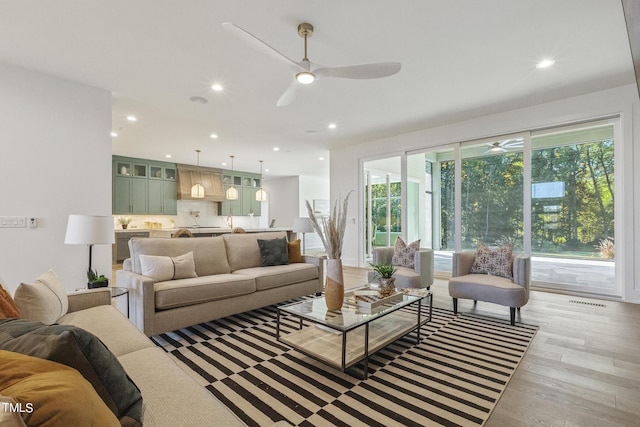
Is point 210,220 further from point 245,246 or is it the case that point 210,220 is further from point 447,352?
point 447,352

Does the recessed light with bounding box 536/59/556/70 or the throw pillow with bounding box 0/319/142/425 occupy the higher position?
the recessed light with bounding box 536/59/556/70

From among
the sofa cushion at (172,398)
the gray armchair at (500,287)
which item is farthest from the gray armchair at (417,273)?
the sofa cushion at (172,398)

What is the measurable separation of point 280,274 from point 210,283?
0.89 m

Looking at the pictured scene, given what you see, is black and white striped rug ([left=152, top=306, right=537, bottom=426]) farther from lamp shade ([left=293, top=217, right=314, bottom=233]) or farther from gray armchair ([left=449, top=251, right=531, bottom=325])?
lamp shade ([left=293, top=217, right=314, bottom=233])

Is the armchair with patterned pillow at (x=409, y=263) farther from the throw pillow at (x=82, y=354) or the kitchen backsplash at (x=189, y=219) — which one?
the kitchen backsplash at (x=189, y=219)

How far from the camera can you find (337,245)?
7.94 feet

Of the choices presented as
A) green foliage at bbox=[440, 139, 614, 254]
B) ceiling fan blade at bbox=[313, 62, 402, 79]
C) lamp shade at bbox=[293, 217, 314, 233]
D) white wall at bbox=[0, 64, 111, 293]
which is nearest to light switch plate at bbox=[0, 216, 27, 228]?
white wall at bbox=[0, 64, 111, 293]

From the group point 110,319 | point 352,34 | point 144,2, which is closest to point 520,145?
point 352,34

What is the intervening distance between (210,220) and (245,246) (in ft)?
20.7

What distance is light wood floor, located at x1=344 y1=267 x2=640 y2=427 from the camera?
5.60 feet

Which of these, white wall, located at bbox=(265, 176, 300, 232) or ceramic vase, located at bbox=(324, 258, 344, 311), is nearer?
ceramic vase, located at bbox=(324, 258, 344, 311)

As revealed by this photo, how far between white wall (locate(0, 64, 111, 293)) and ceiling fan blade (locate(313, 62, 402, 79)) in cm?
306

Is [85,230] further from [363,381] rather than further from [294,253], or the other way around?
[363,381]

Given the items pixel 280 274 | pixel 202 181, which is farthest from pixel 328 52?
pixel 202 181
